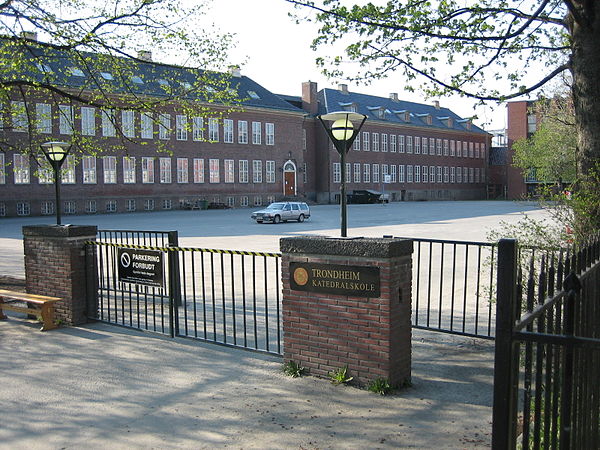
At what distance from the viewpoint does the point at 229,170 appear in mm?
59625

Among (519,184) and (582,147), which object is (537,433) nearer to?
(582,147)

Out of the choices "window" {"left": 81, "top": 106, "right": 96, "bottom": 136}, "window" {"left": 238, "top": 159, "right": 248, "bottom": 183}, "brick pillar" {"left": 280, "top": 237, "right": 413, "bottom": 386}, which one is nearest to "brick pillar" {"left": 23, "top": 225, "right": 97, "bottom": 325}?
"brick pillar" {"left": 280, "top": 237, "right": 413, "bottom": 386}

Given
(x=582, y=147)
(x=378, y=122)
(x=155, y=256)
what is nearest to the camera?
(x=582, y=147)

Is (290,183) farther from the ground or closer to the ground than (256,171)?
closer to the ground

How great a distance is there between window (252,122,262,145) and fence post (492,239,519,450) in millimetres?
60021

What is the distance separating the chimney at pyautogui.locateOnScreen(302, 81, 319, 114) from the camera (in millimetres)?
69500

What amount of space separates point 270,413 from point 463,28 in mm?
5391

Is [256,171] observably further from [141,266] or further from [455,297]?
[141,266]

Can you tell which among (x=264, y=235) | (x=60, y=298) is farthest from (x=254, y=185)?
(x=60, y=298)

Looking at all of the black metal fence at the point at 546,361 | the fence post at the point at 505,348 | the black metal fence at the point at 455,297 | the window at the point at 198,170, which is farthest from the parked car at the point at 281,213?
the fence post at the point at 505,348

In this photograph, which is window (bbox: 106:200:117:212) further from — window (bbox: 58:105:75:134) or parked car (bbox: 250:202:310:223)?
parked car (bbox: 250:202:310:223)

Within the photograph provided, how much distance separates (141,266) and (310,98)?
2488 inches

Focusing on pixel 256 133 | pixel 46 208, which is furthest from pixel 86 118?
pixel 256 133

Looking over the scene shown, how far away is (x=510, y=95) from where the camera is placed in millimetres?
8078
